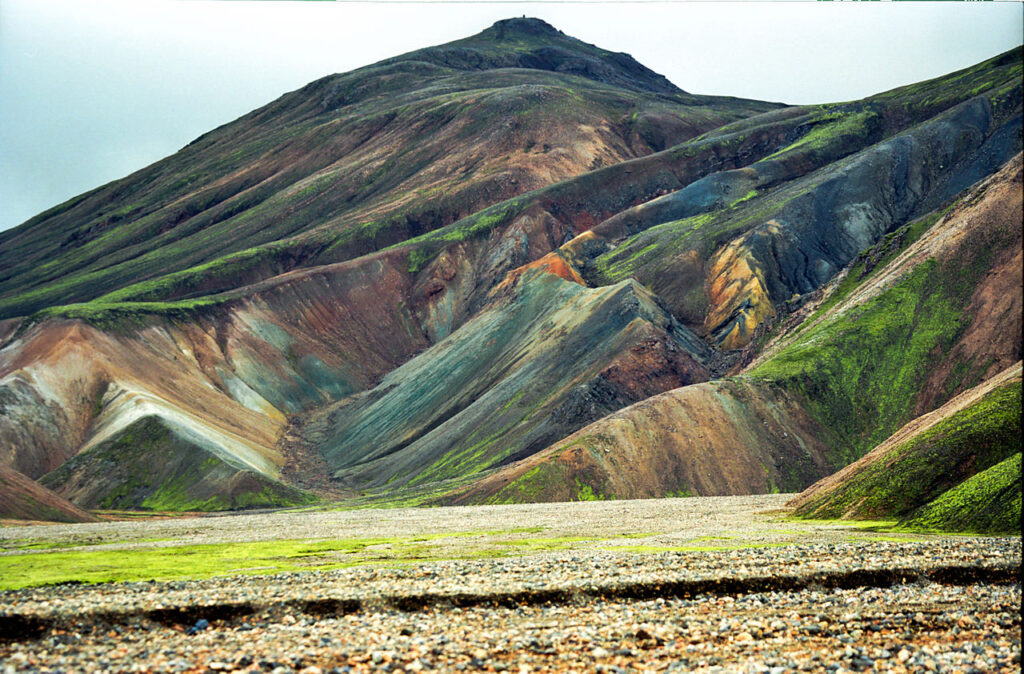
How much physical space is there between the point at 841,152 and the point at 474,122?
262ft

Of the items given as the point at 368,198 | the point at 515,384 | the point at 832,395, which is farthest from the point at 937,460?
the point at 368,198

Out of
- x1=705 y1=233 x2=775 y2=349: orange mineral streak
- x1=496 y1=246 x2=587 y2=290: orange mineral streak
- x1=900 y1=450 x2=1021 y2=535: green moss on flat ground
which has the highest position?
x1=496 y1=246 x2=587 y2=290: orange mineral streak

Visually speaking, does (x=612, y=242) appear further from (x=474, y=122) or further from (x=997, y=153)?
(x=474, y=122)

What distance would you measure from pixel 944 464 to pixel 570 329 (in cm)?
5793

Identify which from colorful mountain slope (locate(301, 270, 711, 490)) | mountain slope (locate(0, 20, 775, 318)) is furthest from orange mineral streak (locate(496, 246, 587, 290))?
mountain slope (locate(0, 20, 775, 318))

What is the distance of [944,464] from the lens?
4244 centimetres

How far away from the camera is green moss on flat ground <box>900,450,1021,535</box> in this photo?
36062 mm

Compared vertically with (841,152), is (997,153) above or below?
below

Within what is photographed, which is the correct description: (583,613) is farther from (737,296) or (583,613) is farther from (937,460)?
(737,296)

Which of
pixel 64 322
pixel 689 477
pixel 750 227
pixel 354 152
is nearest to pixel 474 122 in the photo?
pixel 354 152

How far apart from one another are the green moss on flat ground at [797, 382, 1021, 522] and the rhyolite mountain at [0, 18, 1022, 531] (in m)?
0.15

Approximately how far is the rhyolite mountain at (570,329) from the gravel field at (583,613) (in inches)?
378

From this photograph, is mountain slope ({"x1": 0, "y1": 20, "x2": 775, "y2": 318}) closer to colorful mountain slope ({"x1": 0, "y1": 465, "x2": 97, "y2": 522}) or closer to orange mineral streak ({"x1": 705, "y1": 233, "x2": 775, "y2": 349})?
orange mineral streak ({"x1": 705, "y1": 233, "x2": 775, "y2": 349})

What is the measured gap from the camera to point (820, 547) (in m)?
35.9
